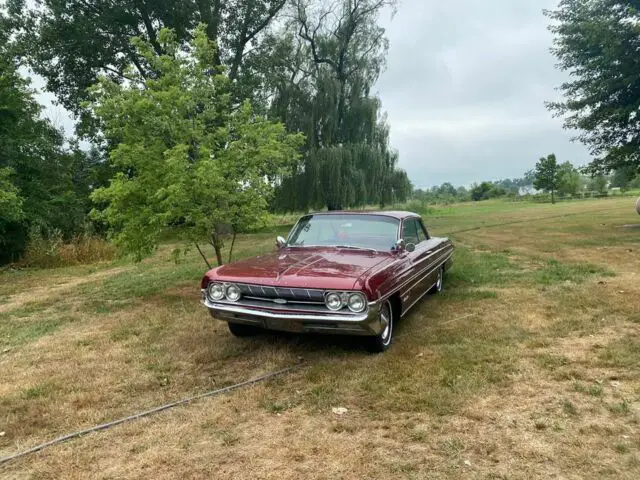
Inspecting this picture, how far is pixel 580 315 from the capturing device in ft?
18.0

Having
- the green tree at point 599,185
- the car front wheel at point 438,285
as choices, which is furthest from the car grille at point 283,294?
the green tree at point 599,185

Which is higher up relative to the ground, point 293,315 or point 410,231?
point 410,231

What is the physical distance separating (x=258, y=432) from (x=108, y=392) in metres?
1.60

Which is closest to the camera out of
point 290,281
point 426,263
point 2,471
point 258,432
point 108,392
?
point 2,471

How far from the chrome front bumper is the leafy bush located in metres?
10.8

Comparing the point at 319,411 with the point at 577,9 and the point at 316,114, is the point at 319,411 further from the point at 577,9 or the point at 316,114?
the point at 316,114

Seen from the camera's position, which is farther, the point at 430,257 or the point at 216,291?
the point at 430,257

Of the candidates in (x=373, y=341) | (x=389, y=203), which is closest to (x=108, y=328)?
(x=373, y=341)

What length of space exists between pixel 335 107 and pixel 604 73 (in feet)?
40.7

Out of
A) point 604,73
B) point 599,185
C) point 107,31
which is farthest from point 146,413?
point 599,185

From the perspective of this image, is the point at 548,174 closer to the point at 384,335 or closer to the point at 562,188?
the point at 562,188

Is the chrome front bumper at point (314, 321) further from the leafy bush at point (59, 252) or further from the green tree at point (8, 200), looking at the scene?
the leafy bush at point (59, 252)

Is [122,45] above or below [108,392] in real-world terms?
above

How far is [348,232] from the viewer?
18.5 feet
